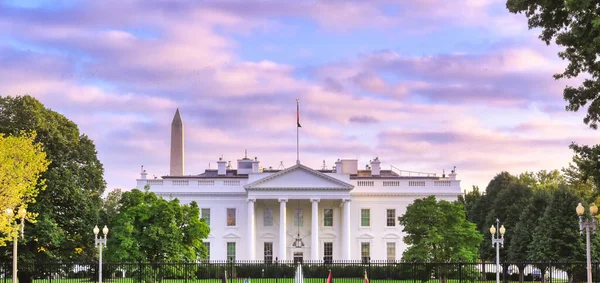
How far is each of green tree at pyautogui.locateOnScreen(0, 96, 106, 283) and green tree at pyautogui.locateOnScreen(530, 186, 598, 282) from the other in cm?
2960

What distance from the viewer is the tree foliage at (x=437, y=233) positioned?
5884 cm

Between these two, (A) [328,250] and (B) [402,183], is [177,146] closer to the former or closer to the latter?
(A) [328,250]

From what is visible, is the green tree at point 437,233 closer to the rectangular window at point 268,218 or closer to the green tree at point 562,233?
the green tree at point 562,233

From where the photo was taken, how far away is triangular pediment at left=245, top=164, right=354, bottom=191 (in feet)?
289

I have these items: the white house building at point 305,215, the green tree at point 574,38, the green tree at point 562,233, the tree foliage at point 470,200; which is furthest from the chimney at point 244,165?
the green tree at point 574,38

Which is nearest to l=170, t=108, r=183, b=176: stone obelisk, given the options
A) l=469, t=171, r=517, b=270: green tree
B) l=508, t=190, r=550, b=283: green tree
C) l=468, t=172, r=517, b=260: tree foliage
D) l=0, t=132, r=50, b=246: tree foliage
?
l=468, t=172, r=517, b=260: tree foliage

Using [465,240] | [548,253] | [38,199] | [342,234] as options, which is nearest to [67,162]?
[38,199]

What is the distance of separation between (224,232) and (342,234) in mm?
11838

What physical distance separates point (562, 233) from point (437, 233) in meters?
8.18

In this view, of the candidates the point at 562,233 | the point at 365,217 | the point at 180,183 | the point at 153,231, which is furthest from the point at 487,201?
the point at 153,231

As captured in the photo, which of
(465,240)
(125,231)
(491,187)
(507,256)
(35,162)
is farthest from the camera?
(491,187)

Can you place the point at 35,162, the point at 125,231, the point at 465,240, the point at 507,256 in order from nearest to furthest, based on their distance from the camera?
1. the point at 35,162
2. the point at 125,231
3. the point at 465,240
4. the point at 507,256

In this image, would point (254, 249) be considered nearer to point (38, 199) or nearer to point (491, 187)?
point (491, 187)

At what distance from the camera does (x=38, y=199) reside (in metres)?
56.9
